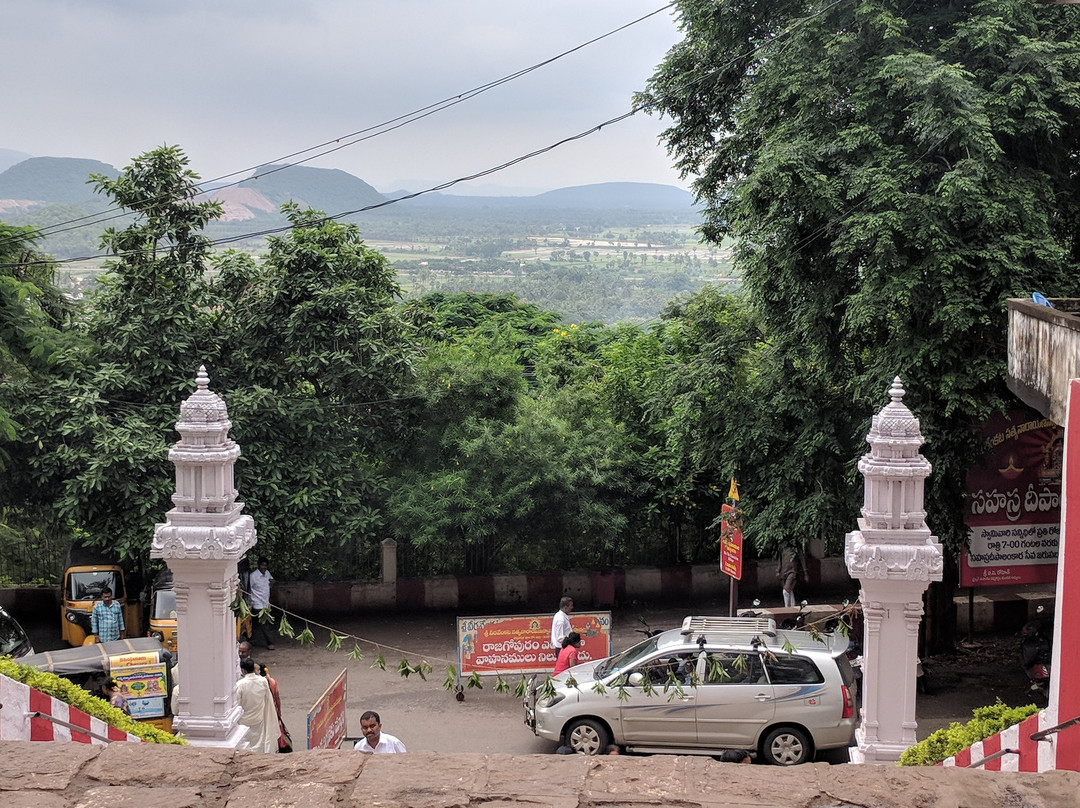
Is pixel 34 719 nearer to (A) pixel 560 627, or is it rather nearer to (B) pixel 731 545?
(A) pixel 560 627

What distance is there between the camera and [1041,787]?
3.01m

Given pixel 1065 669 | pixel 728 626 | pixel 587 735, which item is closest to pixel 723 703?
pixel 728 626

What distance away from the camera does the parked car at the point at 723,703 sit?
1090cm

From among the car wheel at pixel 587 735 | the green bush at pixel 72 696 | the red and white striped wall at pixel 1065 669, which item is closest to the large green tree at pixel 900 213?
the car wheel at pixel 587 735

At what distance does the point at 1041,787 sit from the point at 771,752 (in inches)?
331

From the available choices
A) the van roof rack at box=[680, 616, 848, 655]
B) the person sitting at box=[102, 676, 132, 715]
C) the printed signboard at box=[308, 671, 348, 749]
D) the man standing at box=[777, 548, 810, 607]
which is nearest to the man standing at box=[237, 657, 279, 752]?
the printed signboard at box=[308, 671, 348, 749]

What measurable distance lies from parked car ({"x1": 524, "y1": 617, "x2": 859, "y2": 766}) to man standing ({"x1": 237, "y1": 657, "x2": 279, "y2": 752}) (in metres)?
2.67

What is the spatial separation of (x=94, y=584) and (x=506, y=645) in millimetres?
6614

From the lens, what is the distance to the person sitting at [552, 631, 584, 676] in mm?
12320

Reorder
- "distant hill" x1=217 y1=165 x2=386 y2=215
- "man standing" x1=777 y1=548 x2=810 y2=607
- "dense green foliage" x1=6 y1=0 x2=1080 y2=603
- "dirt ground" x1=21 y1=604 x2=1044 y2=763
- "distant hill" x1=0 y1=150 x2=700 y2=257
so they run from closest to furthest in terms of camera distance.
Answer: "dense green foliage" x1=6 y1=0 x2=1080 y2=603
"dirt ground" x1=21 y1=604 x2=1044 y2=763
"man standing" x1=777 y1=548 x2=810 y2=607
"distant hill" x1=0 y1=150 x2=700 y2=257
"distant hill" x1=217 y1=165 x2=386 y2=215

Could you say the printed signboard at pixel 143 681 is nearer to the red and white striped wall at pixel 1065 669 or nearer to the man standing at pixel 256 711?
the man standing at pixel 256 711

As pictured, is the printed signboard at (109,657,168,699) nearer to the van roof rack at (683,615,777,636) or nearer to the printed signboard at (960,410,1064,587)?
the van roof rack at (683,615,777,636)

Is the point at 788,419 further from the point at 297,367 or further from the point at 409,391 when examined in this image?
the point at 297,367

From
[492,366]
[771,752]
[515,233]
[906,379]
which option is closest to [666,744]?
[771,752]
